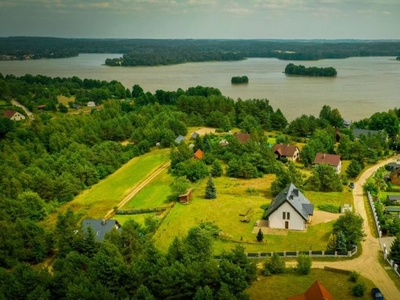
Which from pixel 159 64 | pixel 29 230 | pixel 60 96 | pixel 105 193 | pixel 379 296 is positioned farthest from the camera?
pixel 159 64

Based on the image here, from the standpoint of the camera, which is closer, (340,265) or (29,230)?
(340,265)

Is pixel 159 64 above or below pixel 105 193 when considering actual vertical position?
above

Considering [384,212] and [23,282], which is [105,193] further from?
[384,212]

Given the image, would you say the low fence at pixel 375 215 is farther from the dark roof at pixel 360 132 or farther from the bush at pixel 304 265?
the dark roof at pixel 360 132

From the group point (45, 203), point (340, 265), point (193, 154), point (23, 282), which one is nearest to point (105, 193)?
point (45, 203)

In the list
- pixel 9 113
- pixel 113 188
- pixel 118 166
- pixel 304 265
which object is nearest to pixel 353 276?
pixel 304 265

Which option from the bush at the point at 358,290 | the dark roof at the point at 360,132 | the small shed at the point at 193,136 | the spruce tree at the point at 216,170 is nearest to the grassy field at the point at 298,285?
the bush at the point at 358,290

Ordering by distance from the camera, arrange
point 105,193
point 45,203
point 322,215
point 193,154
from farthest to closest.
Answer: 1. point 193,154
2. point 105,193
3. point 45,203
4. point 322,215

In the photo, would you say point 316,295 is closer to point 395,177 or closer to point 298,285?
point 298,285
